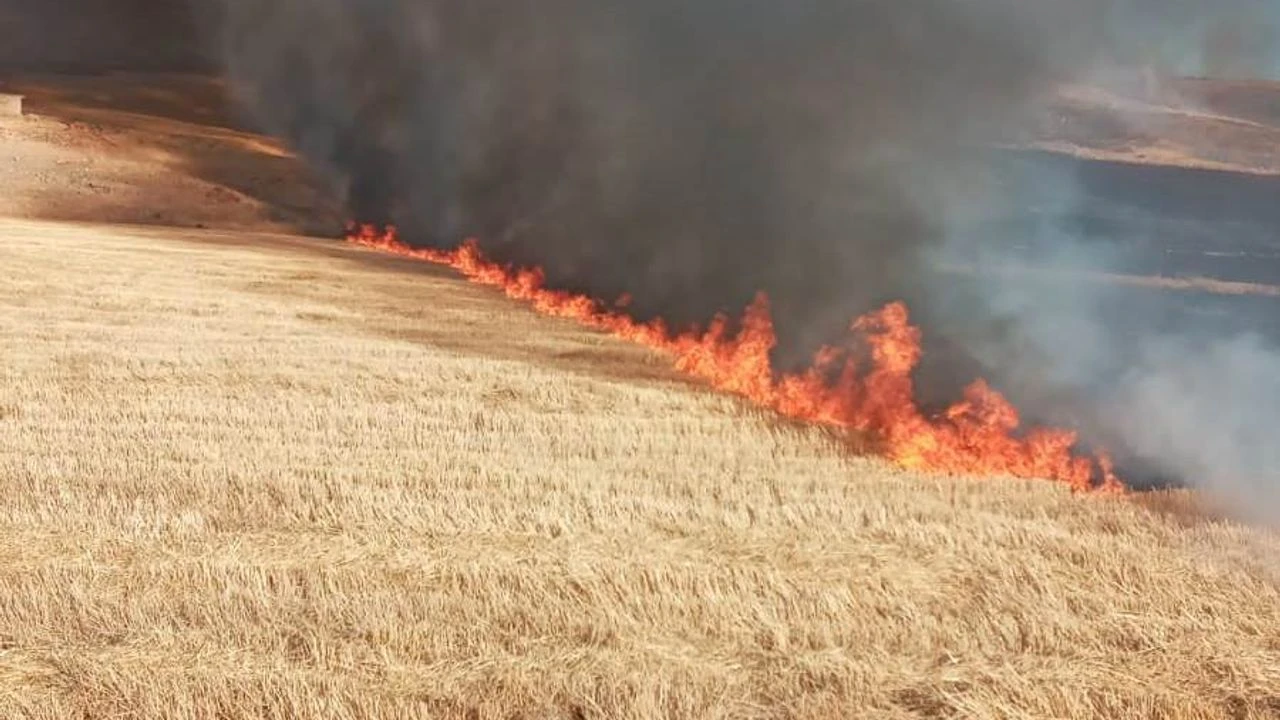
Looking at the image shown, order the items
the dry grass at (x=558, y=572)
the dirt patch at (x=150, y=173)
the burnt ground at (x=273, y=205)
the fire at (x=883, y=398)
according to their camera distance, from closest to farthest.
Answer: the dry grass at (x=558, y=572) → the fire at (x=883, y=398) → the burnt ground at (x=273, y=205) → the dirt patch at (x=150, y=173)

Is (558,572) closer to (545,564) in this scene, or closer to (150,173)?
(545,564)

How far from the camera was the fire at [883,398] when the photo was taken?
555 inches

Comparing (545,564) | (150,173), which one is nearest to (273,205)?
(150,173)

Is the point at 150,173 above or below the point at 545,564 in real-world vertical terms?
above

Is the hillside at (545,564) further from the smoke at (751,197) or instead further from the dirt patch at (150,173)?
the dirt patch at (150,173)

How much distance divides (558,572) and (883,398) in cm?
837

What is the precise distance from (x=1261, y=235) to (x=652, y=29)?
3000 inches

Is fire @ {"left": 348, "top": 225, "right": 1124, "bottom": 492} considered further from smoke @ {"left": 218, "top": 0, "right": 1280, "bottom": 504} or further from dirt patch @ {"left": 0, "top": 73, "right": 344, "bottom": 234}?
dirt patch @ {"left": 0, "top": 73, "right": 344, "bottom": 234}

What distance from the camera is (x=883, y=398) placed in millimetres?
16438

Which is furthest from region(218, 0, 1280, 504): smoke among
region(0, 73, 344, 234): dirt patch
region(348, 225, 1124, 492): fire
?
region(0, 73, 344, 234): dirt patch

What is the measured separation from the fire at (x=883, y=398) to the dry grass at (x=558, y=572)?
113 centimetres

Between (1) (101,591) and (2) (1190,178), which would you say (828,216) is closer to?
(1) (101,591)

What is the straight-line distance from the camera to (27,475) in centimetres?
1160

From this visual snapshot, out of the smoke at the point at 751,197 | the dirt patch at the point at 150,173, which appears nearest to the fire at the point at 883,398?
the smoke at the point at 751,197
